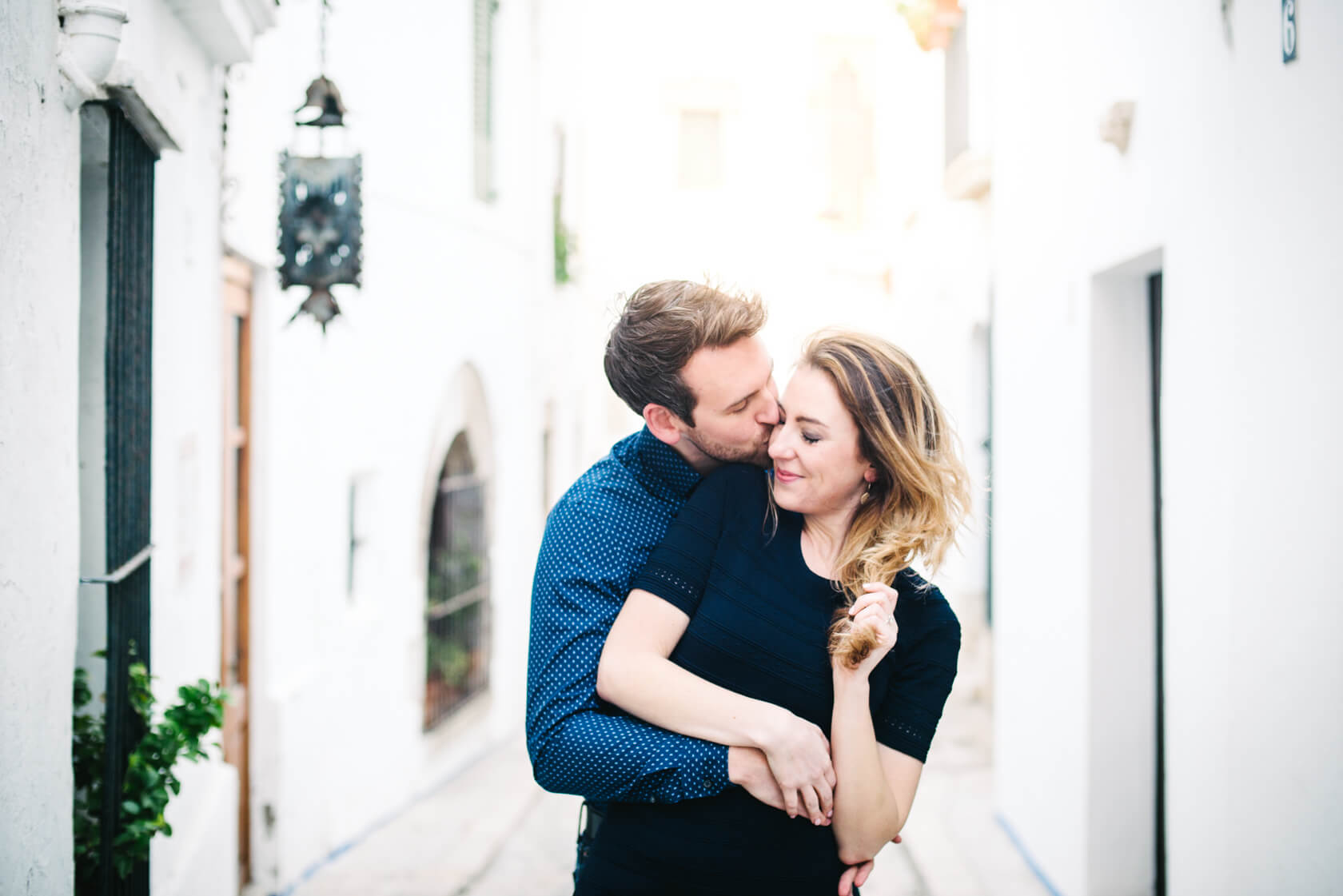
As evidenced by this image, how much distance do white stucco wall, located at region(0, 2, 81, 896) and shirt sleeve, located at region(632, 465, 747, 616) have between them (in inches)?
52.1

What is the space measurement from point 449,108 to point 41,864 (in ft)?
23.7

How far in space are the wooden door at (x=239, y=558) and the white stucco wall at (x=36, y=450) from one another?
2.64 m

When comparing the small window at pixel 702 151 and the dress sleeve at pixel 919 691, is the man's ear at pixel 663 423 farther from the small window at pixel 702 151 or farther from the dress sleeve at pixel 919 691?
the small window at pixel 702 151

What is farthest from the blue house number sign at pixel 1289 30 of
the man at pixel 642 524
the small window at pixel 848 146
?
the small window at pixel 848 146

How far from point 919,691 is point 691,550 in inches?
18.9

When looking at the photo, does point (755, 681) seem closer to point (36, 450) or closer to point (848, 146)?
point (36, 450)

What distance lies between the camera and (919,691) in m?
1.95

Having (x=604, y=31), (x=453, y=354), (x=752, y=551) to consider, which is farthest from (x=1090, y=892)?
(x=604, y=31)

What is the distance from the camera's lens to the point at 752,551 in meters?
2.04

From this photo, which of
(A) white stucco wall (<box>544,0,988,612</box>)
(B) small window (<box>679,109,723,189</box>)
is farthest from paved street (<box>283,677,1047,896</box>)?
(B) small window (<box>679,109,723,189</box>)

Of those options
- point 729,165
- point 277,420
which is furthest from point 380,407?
point 729,165

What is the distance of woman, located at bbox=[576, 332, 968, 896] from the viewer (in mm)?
1879

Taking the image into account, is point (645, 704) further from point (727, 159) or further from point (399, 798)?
point (727, 159)

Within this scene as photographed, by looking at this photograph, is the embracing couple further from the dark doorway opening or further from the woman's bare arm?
the dark doorway opening
